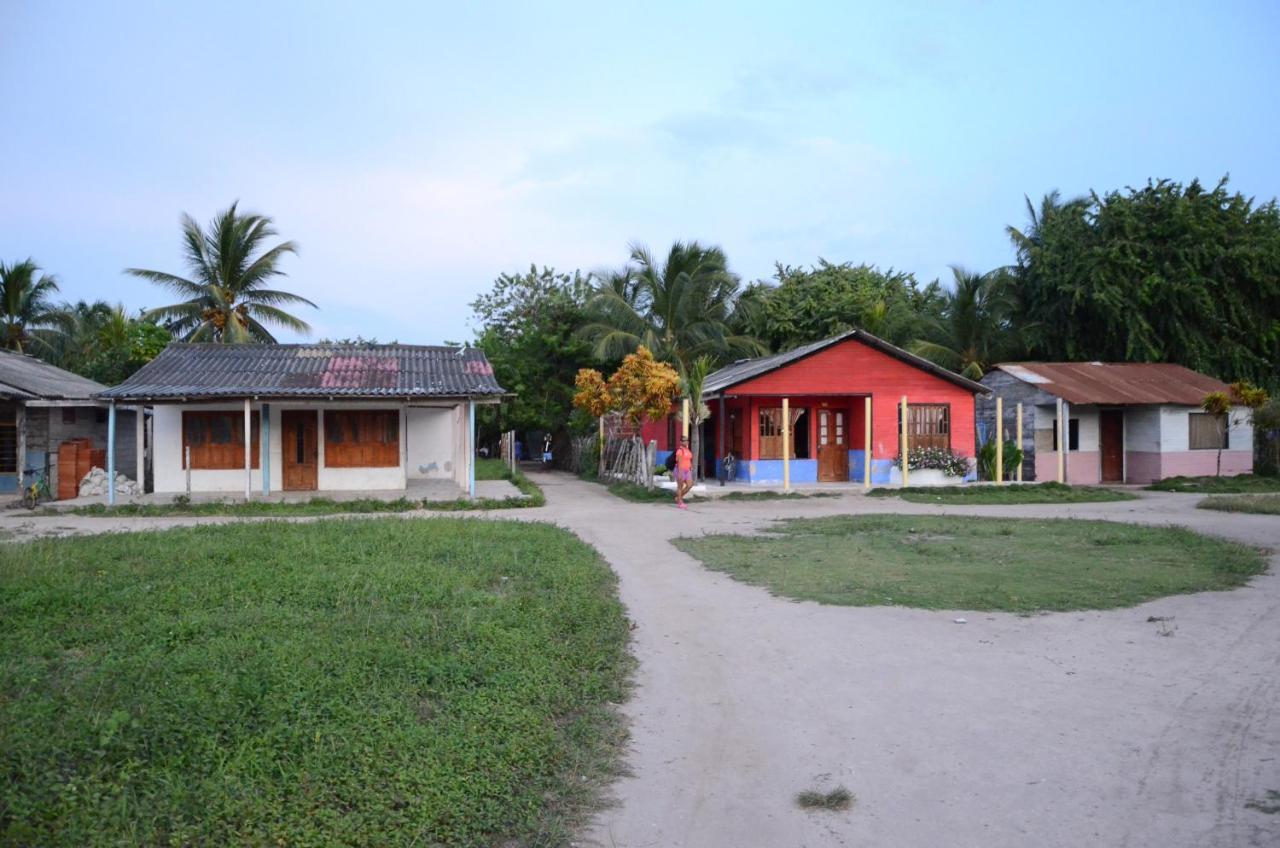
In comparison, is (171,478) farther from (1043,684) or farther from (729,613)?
(1043,684)

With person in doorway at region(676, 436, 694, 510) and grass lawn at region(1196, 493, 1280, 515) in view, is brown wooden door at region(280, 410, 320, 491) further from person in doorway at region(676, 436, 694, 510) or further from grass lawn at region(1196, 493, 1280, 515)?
grass lawn at region(1196, 493, 1280, 515)

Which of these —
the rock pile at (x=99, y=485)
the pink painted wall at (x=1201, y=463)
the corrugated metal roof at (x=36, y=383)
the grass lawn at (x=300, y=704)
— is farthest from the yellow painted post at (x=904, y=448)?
the corrugated metal roof at (x=36, y=383)

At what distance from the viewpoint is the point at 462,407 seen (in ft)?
85.3

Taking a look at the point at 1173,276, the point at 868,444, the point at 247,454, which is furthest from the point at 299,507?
the point at 1173,276

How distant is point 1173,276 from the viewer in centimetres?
3219

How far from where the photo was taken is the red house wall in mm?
25375

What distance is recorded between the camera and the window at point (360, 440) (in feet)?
75.3

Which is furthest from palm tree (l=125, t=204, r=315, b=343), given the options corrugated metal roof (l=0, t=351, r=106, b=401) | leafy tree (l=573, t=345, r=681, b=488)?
leafy tree (l=573, t=345, r=681, b=488)

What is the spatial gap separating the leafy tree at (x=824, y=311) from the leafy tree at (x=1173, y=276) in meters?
5.39

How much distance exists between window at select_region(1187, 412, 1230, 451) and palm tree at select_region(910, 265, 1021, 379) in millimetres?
7460

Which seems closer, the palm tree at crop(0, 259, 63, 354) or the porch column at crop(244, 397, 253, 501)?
the porch column at crop(244, 397, 253, 501)

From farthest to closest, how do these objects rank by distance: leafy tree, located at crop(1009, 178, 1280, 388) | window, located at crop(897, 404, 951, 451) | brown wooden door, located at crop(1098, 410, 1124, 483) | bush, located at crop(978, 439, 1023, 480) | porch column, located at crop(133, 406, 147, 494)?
leafy tree, located at crop(1009, 178, 1280, 388)
brown wooden door, located at crop(1098, 410, 1124, 483)
bush, located at crop(978, 439, 1023, 480)
window, located at crop(897, 404, 951, 451)
porch column, located at crop(133, 406, 147, 494)

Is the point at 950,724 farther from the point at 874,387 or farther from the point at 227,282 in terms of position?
the point at 227,282

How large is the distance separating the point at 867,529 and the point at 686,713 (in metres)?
10.8
